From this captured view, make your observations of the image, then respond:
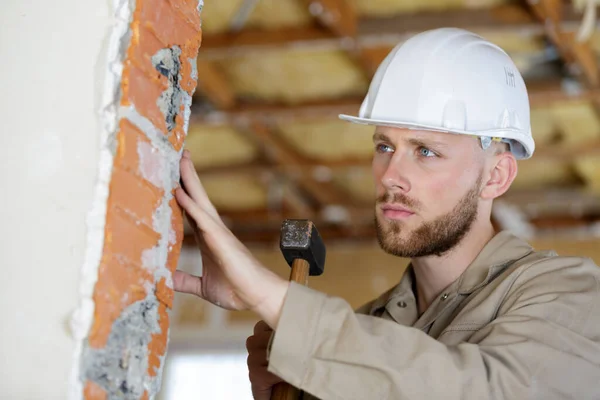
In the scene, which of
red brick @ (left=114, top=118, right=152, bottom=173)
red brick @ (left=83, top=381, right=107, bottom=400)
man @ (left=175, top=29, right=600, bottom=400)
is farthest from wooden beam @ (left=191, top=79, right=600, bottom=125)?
red brick @ (left=83, top=381, right=107, bottom=400)

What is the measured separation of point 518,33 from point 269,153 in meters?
2.45

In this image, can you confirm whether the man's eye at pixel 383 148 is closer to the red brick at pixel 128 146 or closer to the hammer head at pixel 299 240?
the hammer head at pixel 299 240

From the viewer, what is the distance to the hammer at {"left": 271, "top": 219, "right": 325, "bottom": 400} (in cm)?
187

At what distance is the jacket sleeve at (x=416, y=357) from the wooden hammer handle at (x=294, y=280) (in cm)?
34

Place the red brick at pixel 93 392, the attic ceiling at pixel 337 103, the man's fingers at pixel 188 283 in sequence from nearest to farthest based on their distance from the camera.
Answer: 1. the red brick at pixel 93 392
2. the man's fingers at pixel 188 283
3. the attic ceiling at pixel 337 103

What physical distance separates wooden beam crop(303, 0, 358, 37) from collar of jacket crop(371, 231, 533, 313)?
2.74 m

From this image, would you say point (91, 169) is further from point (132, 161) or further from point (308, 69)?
point (308, 69)

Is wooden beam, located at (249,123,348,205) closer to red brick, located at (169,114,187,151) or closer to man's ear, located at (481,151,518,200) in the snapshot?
man's ear, located at (481,151,518,200)

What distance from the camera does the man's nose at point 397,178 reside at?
2.02m

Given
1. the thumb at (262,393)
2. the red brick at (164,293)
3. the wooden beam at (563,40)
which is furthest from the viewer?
the wooden beam at (563,40)

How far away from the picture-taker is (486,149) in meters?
2.19

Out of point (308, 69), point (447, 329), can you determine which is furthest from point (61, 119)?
point (308, 69)

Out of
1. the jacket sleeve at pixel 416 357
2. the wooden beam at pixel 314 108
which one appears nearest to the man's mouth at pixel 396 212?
the jacket sleeve at pixel 416 357

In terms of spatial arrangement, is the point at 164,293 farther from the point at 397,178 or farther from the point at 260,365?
the point at 397,178
